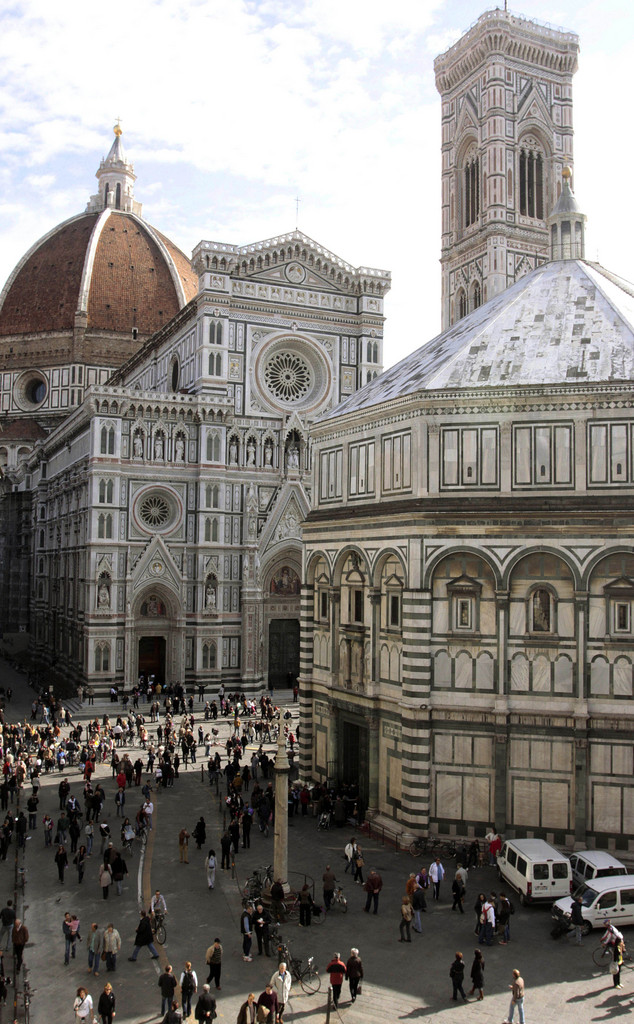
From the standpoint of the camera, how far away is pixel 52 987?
16.4 metres

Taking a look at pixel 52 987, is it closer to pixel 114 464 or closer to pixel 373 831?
pixel 373 831

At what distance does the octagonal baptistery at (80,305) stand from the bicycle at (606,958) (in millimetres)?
70571

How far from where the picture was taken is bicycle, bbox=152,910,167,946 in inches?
705

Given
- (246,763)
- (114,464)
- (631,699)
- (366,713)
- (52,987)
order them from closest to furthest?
1. (52,987)
2. (631,699)
3. (366,713)
4. (246,763)
5. (114,464)

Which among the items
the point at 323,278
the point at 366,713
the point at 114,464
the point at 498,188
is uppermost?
the point at 498,188

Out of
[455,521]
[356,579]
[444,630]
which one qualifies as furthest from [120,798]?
[455,521]

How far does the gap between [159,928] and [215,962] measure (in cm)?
254

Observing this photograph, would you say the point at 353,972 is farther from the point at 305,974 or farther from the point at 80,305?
the point at 80,305

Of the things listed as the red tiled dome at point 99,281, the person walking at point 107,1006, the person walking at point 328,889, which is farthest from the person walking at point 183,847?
the red tiled dome at point 99,281

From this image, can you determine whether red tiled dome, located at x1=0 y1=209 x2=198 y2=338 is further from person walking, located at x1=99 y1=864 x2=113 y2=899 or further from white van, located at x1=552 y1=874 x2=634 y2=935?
white van, located at x1=552 y1=874 x2=634 y2=935

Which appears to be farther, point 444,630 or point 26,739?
point 26,739

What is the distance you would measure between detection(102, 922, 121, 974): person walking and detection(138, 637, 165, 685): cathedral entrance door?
31.9 m

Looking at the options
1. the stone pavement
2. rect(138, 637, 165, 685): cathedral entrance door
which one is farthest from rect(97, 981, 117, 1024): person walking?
rect(138, 637, 165, 685): cathedral entrance door

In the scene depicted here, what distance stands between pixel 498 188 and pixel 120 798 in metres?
55.5
